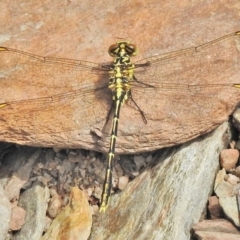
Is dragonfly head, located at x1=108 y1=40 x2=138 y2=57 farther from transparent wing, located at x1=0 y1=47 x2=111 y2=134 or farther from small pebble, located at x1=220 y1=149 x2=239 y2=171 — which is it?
small pebble, located at x1=220 y1=149 x2=239 y2=171

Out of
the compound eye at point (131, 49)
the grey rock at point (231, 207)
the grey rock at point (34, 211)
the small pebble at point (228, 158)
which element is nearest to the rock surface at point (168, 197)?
the small pebble at point (228, 158)

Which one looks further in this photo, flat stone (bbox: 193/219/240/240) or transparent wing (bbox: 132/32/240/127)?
transparent wing (bbox: 132/32/240/127)

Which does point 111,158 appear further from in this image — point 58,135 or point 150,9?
point 150,9

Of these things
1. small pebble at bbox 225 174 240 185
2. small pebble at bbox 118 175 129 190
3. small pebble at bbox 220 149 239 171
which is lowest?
small pebble at bbox 118 175 129 190

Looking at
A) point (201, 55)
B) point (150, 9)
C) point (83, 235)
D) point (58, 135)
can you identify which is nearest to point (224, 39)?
point (201, 55)

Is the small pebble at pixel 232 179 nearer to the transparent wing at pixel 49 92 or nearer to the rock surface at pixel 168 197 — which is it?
the rock surface at pixel 168 197

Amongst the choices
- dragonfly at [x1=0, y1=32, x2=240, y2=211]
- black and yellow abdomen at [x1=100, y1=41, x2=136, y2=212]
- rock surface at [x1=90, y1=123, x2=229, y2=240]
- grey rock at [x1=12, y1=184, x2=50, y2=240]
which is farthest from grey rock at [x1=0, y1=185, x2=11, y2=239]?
black and yellow abdomen at [x1=100, y1=41, x2=136, y2=212]

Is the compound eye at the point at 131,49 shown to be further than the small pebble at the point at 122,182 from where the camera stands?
No
